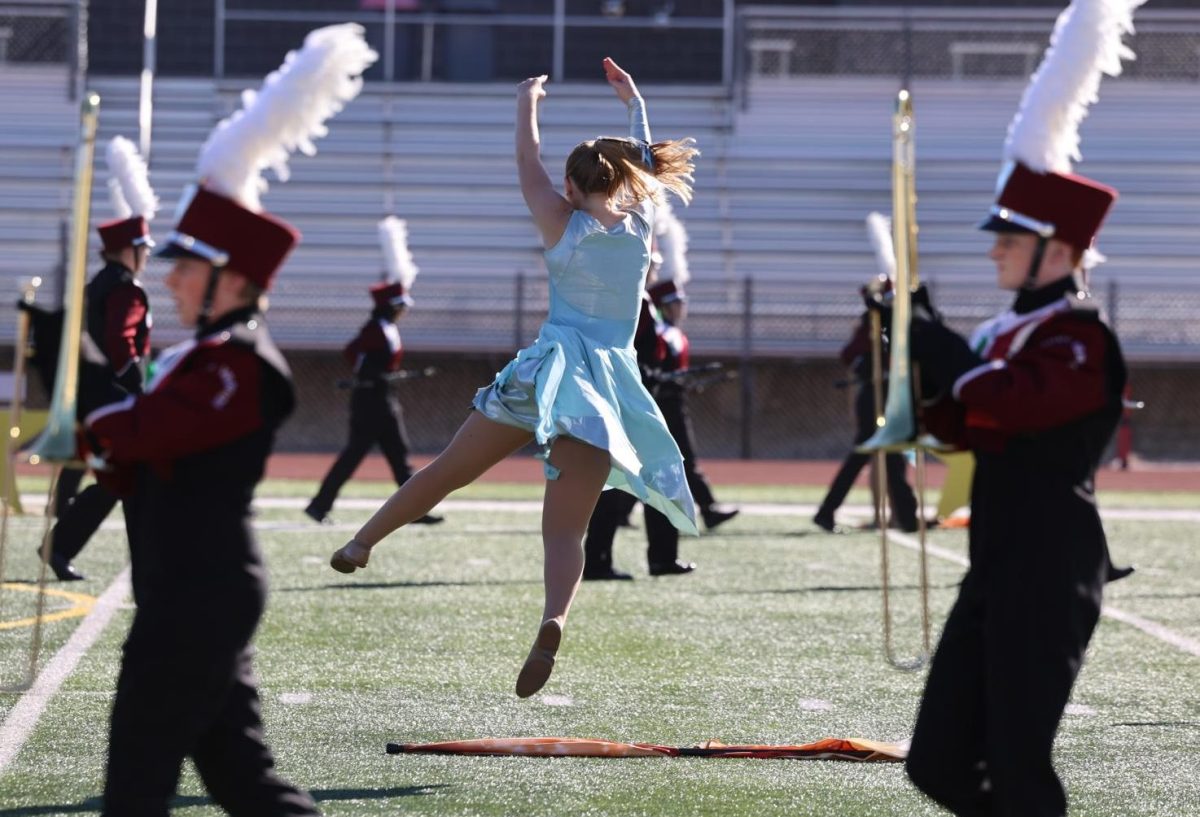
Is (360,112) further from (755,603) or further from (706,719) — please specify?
(706,719)

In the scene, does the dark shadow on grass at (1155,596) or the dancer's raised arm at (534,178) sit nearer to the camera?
the dancer's raised arm at (534,178)

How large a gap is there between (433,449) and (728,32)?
691 cm

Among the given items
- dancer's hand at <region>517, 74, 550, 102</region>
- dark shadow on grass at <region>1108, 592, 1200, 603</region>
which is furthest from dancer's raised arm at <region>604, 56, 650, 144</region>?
dark shadow on grass at <region>1108, 592, 1200, 603</region>

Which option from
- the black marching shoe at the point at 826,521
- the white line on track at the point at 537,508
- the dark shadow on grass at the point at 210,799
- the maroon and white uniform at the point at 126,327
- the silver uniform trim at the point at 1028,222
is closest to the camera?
the silver uniform trim at the point at 1028,222

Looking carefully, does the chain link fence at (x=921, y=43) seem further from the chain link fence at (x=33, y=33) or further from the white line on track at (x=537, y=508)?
the white line on track at (x=537, y=508)

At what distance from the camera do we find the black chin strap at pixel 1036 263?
3.64m

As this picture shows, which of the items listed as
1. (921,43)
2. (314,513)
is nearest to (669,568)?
(314,513)

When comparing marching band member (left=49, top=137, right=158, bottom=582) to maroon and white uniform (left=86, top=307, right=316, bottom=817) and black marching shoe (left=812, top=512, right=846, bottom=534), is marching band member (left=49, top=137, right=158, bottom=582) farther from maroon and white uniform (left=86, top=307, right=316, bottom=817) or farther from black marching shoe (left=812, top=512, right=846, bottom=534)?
black marching shoe (left=812, top=512, right=846, bottom=534)

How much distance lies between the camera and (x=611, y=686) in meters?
6.10

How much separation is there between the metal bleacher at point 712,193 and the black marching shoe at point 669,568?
35.2 ft

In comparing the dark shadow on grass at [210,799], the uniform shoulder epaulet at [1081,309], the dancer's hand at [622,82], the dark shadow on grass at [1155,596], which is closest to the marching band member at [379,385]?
the dark shadow on grass at [1155,596]

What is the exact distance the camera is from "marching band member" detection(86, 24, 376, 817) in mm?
3338

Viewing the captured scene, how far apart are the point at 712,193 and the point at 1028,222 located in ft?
64.3

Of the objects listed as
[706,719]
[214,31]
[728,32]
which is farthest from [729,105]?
[706,719]
